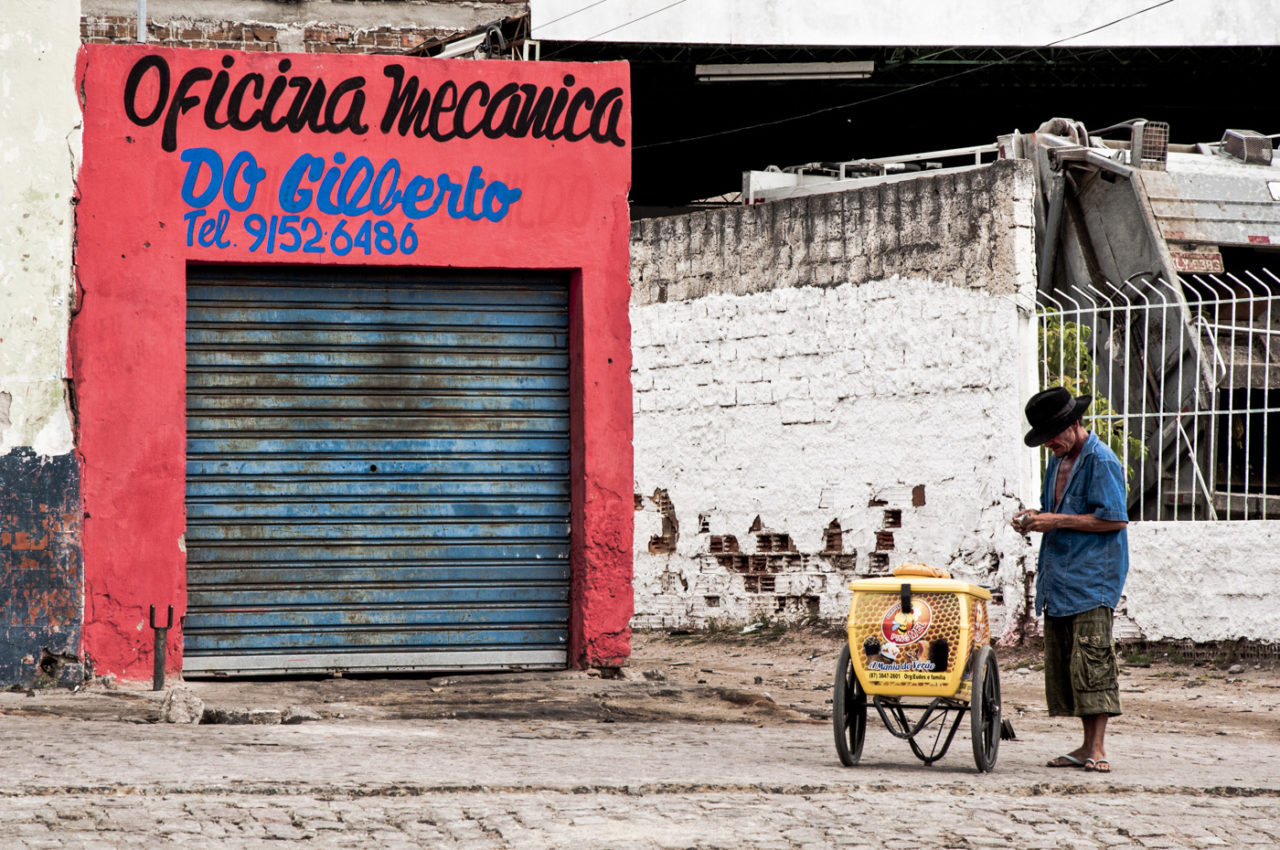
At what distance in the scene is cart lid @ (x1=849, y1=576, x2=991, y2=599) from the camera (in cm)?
639

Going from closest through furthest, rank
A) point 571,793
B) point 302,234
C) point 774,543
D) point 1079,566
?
point 571,793 < point 1079,566 < point 302,234 < point 774,543

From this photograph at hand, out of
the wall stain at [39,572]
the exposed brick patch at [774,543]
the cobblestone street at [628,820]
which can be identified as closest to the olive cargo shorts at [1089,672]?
the cobblestone street at [628,820]

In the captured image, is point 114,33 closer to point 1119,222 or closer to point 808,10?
point 808,10

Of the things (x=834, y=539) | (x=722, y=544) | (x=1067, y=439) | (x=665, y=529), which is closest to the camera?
(x=1067, y=439)

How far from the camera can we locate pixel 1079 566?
6715 mm

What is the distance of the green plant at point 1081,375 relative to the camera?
10.9 meters

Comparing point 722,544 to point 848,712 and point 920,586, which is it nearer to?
point 848,712

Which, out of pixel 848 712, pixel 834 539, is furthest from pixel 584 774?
pixel 834 539

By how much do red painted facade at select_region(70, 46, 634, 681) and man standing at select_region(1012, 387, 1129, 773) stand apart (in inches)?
127

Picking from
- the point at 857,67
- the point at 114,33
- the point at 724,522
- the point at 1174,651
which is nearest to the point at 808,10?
the point at 857,67

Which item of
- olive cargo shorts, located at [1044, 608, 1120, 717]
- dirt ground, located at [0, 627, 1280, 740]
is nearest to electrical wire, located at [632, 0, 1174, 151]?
dirt ground, located at [0, 627, 1280, 740]

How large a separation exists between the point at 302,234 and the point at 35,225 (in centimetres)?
144

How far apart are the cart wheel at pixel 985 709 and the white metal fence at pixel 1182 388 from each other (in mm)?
4334

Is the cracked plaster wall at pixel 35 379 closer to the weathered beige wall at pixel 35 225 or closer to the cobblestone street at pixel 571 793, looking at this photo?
the weathered beige wall at pixel 35 225
